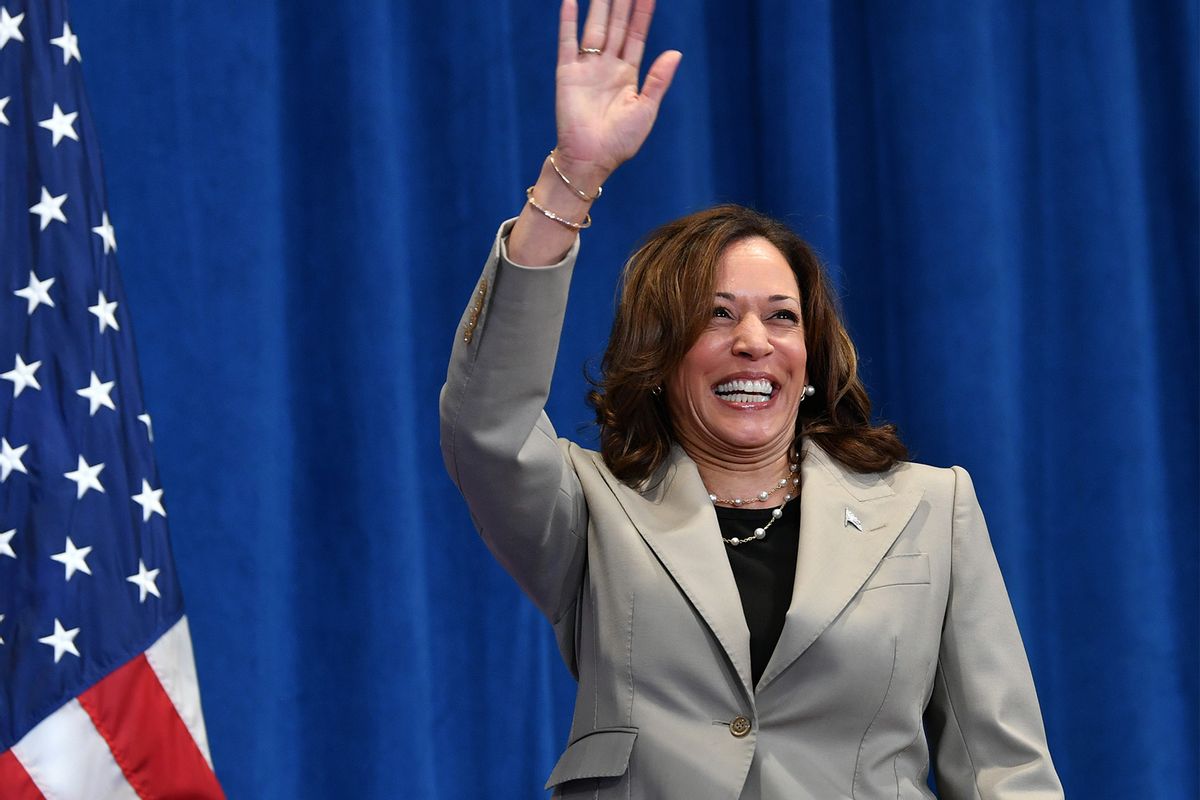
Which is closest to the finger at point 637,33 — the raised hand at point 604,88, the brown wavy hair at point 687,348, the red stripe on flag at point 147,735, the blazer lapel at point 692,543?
the raised hand at point 604,88

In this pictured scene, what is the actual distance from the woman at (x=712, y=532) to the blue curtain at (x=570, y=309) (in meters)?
1.06

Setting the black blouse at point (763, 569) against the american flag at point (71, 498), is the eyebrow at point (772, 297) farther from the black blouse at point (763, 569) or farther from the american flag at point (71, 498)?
the american flag at point (71, 498)

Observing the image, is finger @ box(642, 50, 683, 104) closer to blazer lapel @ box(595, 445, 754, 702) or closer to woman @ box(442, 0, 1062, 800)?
woman @ box(442, 0, 1062, 800)

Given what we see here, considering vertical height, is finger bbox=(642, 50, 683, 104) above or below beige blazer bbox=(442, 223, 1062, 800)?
above

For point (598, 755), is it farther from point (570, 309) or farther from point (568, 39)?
point (570, 309)

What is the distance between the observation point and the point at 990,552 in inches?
75.7

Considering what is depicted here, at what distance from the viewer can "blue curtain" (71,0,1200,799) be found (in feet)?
9.25

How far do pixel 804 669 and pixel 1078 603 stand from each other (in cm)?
164

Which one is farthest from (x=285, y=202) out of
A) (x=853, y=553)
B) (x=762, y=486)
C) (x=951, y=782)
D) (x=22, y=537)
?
(x=951, y=782)

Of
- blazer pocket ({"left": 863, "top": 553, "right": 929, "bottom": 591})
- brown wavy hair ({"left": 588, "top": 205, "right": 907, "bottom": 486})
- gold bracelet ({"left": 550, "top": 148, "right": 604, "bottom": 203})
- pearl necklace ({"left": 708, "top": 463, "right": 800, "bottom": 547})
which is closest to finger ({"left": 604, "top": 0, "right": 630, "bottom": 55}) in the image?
gold bracelet ({"left": 550, "top": 148, "right": 604, "bottom": 203})

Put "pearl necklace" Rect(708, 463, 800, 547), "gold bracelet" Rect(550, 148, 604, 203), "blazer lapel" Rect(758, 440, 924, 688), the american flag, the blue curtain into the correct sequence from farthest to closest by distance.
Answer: the blue curtain < the american flag < "pearl necklace" Rect(708, 463, 800, 547) < "blazer lapel" Rect(758, 440, 924, 688) < "gold bracelet" Rect(550, 148, 604, 203)

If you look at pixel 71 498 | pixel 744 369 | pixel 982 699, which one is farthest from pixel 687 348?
pixel 71 498

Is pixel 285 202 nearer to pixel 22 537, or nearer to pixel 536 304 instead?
pixel 22 537

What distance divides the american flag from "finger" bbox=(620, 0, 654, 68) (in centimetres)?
91
